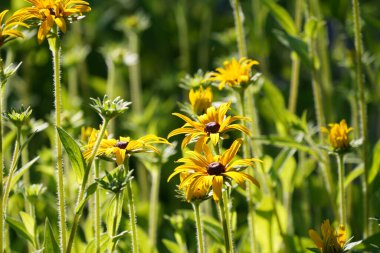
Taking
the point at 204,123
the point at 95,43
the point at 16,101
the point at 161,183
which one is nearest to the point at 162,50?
the point at 95,43

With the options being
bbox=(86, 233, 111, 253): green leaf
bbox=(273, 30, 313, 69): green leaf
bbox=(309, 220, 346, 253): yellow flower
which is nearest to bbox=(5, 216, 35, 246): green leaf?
bbox=(86, 233, 111, 253): green leaf

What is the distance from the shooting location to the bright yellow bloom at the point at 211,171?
1.12m

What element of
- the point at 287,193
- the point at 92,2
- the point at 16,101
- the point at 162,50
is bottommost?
the point at 287,193

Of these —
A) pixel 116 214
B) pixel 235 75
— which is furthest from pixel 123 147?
pixel 235 75

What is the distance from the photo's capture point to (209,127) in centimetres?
125

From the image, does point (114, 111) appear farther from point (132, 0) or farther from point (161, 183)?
point (132, 0)

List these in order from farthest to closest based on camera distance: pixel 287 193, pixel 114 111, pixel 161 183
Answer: pixel 161 183 < pixel 287 193 < pixel 114 111

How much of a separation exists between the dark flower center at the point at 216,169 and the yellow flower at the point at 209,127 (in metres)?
0.05

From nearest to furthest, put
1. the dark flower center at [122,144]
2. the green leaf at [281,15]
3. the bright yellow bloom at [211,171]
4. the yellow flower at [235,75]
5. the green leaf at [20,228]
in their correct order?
the bright yellow bloom at [211,171]
the dark flower center at [122,144]
the green leaf at [20,228]
the yellow flower at [235,75]
the green leaf at [281,15]

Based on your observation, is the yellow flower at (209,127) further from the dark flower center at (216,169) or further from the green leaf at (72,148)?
the green leaf at (72,148)

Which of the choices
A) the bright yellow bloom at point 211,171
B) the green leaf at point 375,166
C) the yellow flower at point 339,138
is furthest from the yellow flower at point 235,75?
the green leaf at point 375,166

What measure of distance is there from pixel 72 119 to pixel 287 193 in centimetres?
63

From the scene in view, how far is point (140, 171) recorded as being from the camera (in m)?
2.44

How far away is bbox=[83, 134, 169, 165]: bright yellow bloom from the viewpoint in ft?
3.91
